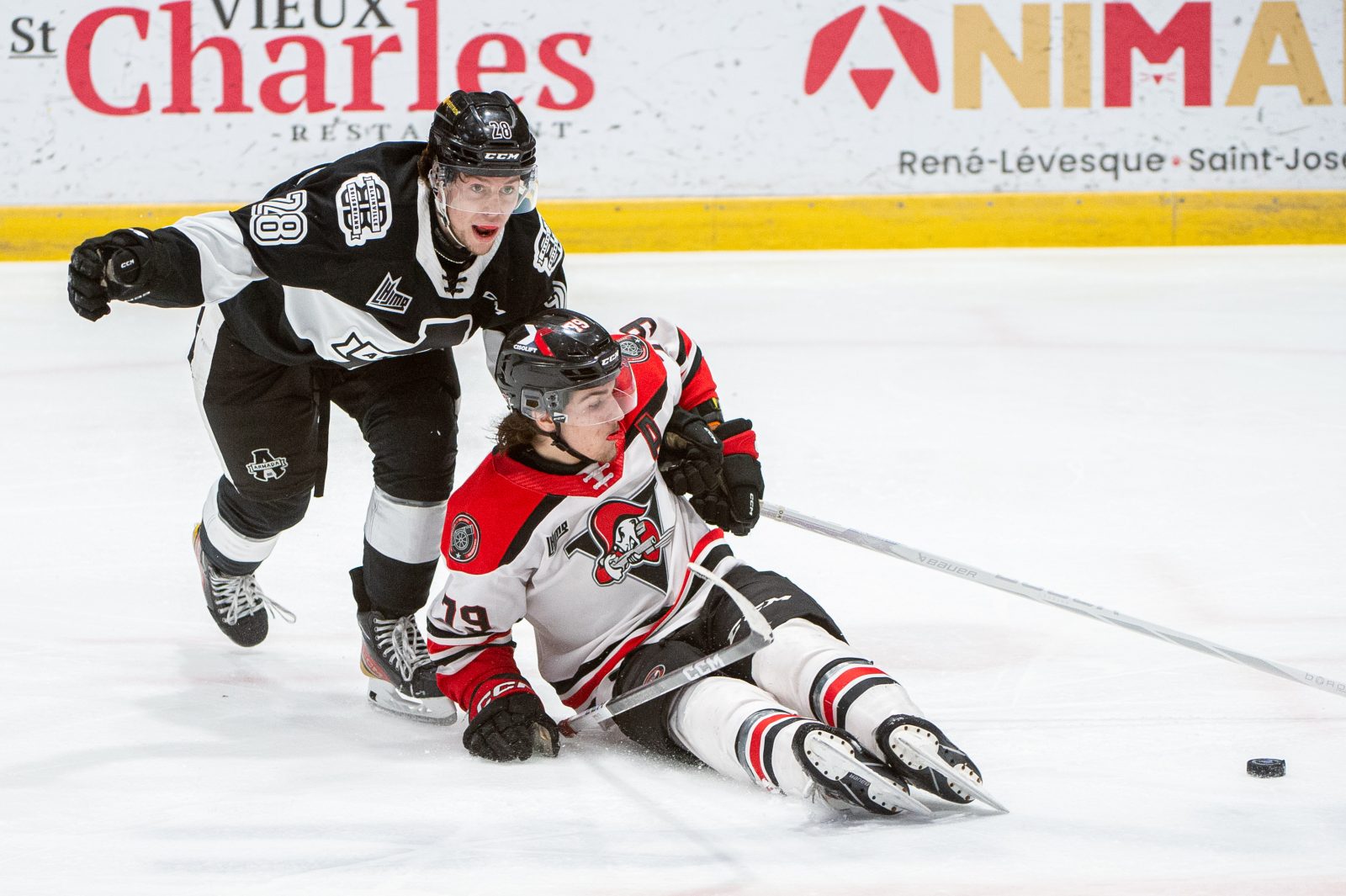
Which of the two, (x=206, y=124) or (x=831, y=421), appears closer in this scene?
(x=831, y=421)

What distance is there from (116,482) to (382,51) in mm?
3647

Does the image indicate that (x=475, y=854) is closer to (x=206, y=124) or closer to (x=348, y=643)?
(x=348, y=643)

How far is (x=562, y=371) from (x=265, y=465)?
29.8 inches

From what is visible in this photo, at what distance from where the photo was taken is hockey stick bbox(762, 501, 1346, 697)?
234 centimetres

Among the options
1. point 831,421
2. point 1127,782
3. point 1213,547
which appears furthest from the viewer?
point 831,421

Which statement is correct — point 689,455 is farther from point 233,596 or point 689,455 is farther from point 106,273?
point 233,596

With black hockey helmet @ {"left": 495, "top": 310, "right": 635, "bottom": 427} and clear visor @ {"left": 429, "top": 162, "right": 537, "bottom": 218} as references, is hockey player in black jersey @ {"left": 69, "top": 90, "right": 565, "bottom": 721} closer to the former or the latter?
clear visor @ {"left": 429, "top": 162, "right": 537, "bottom": 218}

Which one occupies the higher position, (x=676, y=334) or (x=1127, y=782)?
(x=676, y=334)

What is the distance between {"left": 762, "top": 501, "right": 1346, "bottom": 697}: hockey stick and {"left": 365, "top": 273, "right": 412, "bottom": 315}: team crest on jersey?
2.08 ft

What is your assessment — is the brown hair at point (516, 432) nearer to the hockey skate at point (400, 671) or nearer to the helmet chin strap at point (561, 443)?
the helmet chin strap at point (561, 443)

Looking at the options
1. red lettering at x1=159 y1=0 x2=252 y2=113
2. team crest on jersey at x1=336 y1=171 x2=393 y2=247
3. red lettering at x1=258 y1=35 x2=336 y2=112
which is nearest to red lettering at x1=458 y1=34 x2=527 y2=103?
red lettering at x1=258 y1=35 x2=336 y2=112

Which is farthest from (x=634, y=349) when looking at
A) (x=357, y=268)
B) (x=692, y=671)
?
(x=692, y=671)

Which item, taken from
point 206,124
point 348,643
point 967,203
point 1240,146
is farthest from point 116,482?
point 1240,146

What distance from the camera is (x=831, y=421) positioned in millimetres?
4363
